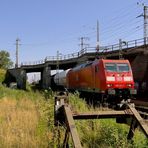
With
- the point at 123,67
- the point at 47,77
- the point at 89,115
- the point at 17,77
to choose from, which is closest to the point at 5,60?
the point at 17,77

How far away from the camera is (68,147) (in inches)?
253

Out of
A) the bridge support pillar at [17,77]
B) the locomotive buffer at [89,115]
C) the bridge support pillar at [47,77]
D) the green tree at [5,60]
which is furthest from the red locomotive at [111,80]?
the green tree at [5,60]

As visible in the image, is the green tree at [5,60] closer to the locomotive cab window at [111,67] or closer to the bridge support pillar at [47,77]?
the bridge support pillar at [47,77]

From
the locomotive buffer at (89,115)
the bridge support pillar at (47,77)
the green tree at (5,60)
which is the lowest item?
the locomotive buffer at (89,115)

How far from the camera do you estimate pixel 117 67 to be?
28.0 metres

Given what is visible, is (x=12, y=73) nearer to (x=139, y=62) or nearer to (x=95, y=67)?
(x=139, y=62)

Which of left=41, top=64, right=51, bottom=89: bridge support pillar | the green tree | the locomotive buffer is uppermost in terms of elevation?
the green tree

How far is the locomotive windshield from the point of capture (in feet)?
90.0

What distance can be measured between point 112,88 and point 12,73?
7573cm

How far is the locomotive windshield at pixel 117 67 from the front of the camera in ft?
90.0

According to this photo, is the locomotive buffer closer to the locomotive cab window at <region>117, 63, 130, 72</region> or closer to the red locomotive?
the red locomotive

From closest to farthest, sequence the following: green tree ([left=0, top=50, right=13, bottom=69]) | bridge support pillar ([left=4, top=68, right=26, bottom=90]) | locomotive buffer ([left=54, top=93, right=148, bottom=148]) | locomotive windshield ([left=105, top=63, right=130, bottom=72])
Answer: locomotive buffer ([left=54, top=93, right=148, bottom=148]) → locomotive windshield ([left=105, top=63, right=130, bottom=72]) → bridge support pillar ([left=4, top=68, right=26, bottom=90]) → green tree ([left=0, top=50, right=13, bottom=69])

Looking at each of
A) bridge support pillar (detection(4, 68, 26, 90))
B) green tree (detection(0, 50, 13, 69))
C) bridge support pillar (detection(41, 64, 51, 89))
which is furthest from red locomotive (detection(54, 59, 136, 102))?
green tree (detection(0, 50, 13, 69))

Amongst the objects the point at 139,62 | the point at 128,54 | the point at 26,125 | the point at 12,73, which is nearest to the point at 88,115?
the point at 26,125
